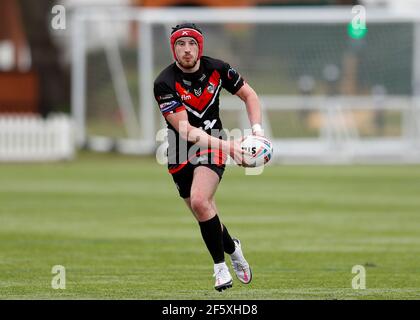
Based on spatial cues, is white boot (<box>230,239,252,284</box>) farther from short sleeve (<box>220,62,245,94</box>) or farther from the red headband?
the red headband

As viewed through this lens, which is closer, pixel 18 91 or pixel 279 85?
pixel 279 85

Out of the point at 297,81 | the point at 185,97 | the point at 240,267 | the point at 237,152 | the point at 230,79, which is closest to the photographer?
the point at 237,152

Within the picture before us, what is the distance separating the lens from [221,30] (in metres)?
35.6

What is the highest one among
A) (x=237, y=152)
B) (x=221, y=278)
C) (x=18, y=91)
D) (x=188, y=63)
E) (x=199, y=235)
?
(x=18, y=91)

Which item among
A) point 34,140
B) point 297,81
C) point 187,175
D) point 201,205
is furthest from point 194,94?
point 297,81

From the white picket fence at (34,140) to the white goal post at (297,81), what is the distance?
8.08 feet

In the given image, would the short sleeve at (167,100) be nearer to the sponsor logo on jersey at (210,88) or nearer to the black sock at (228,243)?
the sponsor logo on jersey at (210,88)

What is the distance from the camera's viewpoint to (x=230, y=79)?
11164 mm

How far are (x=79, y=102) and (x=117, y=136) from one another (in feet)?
5.09

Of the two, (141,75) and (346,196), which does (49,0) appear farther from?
(346,196)

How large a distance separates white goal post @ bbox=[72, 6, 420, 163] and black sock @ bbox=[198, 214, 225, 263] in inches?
863

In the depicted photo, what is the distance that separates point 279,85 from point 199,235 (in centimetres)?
1952

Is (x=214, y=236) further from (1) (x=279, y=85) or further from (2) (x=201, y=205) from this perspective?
(1) (x=279, y=85)
